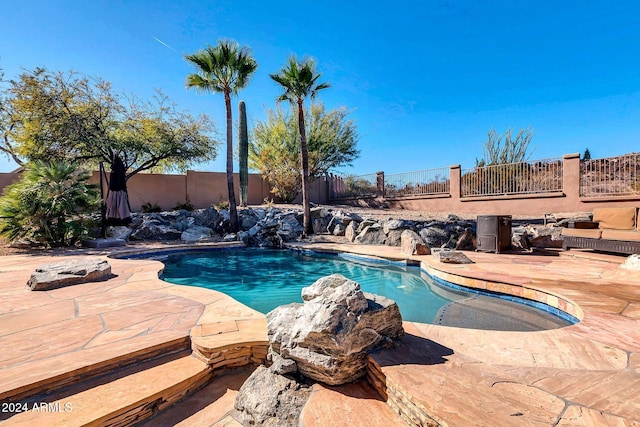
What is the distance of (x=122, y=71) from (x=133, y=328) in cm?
1125

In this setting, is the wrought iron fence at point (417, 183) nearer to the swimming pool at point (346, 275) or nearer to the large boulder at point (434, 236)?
the large boulder at point (434, 236)

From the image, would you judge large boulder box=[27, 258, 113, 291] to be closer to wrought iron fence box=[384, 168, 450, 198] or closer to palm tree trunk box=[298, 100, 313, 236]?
palm tree trunk box=[298, 100, 313, 236]

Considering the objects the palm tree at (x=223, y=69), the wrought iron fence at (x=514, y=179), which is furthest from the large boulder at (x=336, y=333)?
the wrought iron fence at (x=514, y=179)

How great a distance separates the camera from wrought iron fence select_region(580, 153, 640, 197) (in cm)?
870

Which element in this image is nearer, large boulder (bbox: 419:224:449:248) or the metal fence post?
large boulder (bbox: 419:224:449:248)

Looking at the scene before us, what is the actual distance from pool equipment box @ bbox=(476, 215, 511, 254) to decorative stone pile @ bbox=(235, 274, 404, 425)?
5.46 m

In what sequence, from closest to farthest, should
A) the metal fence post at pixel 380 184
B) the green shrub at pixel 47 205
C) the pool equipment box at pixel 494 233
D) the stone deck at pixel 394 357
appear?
1. the stone deck at pixel 394 357
2. the pool equipment box at pixel 494 233
3. the green shrub at pixel 47 205
4. the metal fence post at pixel 380 184

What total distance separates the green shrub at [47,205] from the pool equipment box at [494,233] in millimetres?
10477

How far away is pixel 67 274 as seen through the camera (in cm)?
408

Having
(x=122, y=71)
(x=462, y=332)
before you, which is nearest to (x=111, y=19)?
(x=122, y=71)

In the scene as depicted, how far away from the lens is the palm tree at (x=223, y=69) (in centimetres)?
960

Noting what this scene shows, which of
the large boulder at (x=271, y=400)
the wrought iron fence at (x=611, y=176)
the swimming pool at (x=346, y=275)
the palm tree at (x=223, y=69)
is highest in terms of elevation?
the palm tree at (x=223, y=69)

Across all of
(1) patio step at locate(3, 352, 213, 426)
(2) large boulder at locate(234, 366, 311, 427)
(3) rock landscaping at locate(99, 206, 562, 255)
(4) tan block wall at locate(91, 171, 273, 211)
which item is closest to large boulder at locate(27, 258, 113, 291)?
(1) patio step at locate(3, 352, 213, 426)

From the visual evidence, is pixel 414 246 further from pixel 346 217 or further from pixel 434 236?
pixel 346 217
